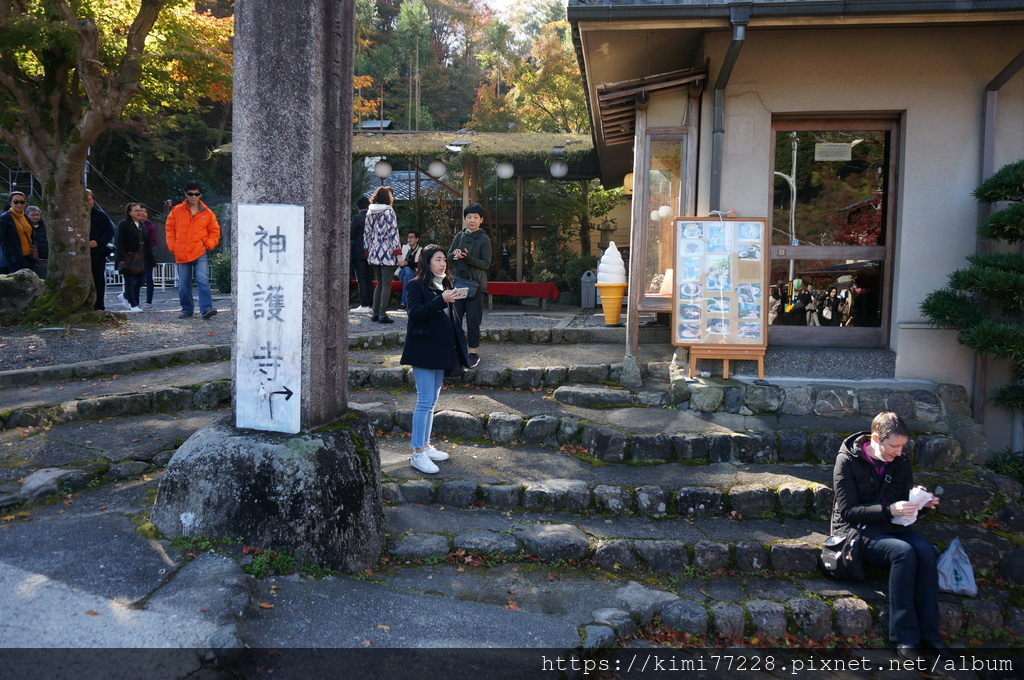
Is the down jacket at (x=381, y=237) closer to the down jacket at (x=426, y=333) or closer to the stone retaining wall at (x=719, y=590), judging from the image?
the down jacket at (x=426, y=333)

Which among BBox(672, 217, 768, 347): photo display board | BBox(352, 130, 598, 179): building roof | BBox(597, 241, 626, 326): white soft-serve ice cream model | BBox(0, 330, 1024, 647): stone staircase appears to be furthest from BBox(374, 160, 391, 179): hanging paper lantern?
BBox(672, 217, 768, 347): photo display board

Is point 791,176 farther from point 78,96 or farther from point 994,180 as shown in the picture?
point 78,96

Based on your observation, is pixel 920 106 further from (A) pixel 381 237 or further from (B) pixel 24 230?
(B) pixel 24 230

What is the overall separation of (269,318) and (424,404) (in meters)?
1.92

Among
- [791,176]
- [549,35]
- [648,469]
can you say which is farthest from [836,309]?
[549,35]

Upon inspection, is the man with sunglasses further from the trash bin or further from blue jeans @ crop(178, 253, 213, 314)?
the trash bin

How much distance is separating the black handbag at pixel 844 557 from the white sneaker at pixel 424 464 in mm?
3055

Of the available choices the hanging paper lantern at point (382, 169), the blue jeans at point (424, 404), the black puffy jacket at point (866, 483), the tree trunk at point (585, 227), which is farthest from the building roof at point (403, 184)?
the black puffy jacket at point (866, 483)

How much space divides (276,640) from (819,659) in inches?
130

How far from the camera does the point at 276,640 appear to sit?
11.4ft

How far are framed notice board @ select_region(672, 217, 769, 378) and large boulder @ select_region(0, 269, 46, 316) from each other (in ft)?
30.9

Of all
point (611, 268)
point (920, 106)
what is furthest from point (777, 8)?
point (611, 268)

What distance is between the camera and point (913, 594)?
451 centimetres

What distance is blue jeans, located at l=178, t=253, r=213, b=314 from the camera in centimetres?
1078
